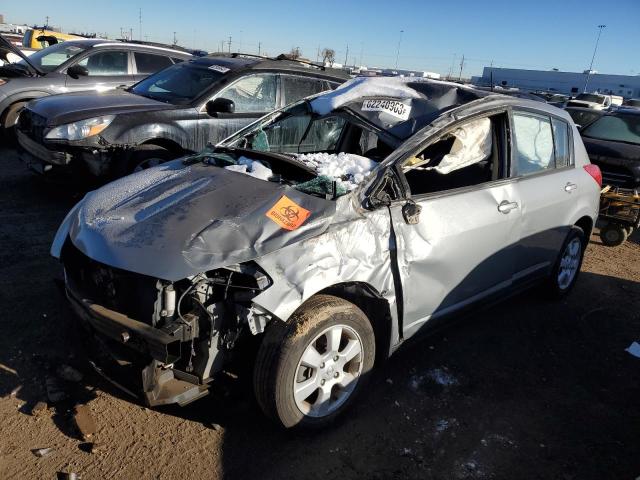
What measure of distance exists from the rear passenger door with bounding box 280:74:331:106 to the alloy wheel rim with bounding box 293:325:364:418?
4359mm

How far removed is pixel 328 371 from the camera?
2.79m

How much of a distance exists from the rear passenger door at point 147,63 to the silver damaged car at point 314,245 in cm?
587

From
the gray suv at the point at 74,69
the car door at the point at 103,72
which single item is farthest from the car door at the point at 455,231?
the car door at the point at 103,72

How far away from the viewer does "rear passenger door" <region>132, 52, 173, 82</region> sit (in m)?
8.91

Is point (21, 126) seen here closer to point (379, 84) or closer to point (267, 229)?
point (379, 84)

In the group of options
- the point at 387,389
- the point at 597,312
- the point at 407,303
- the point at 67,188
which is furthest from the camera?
the point at 67,188

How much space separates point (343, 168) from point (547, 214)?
184cm

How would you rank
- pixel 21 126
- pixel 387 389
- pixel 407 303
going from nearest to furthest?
pixel 407 303, pixel 387 389, pixel 21 126

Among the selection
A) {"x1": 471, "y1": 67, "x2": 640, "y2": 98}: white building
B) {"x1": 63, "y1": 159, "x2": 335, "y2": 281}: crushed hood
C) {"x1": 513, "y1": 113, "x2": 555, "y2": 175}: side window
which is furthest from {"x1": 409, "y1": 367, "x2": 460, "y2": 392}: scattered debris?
{"x1": 471, "y1": 67, "x2": 640, "y2": 98}: white building

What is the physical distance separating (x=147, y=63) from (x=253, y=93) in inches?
146

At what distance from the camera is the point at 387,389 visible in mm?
3303

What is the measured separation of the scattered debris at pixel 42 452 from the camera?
8.34 ft

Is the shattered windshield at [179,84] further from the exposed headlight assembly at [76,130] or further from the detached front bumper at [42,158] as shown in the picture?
the detached front bumper at [42,158]

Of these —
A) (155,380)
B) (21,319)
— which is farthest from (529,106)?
(21,319)
